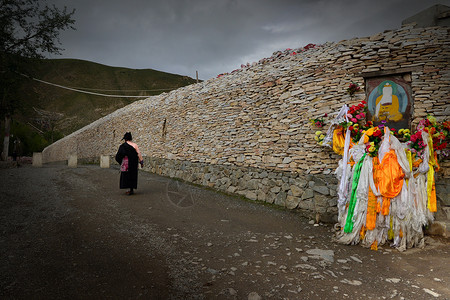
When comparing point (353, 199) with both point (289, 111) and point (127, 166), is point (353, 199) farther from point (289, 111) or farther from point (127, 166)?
point (127, 166)

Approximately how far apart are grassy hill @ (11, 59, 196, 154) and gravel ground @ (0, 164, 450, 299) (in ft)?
146

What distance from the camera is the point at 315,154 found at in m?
5.53

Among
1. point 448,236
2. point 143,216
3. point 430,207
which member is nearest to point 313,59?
point 430,207

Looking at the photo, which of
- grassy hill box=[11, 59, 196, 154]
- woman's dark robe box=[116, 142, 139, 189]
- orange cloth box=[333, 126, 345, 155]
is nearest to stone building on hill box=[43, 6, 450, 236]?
orange cloth box=[333, 126, 345, 155]

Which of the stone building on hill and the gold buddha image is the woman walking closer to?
the stone building on hill

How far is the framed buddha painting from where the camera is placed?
4.64m

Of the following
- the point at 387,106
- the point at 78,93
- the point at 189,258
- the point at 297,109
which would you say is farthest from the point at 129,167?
the point at 78,93

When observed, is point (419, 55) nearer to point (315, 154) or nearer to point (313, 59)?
point (313, 59)

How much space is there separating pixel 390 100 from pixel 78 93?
7843 cm

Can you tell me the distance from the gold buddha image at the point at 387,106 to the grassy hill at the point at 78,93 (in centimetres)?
4536

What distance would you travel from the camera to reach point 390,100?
188 inches

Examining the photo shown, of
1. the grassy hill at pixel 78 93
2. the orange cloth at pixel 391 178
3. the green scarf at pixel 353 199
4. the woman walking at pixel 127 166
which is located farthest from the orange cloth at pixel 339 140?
the grassy hill at pixel 78 93

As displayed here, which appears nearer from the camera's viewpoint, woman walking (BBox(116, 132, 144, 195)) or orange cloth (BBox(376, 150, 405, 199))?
orange cloth (BBox(376, 150, 405, 199))

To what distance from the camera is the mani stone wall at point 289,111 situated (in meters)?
4.51
